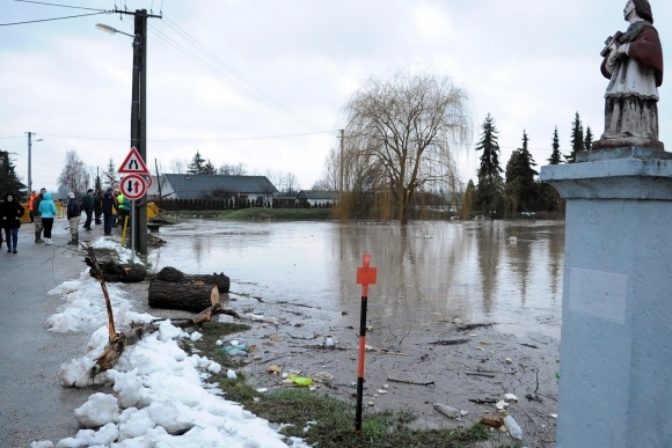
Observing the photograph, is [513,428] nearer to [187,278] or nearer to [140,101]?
[187,278]

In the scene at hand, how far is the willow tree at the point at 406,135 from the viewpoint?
137 ft

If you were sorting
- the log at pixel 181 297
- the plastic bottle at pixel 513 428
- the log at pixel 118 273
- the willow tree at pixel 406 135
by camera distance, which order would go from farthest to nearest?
the willow tree at pixel 406 135 < the log at pixel 118 273 < the log at pixel 181 297 < the plastic bottle at pixel 513 428

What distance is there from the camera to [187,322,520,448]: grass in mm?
4219

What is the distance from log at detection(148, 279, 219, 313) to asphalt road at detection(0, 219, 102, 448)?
4.75 feet

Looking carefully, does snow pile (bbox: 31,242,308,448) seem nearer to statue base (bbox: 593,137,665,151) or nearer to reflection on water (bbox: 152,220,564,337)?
statue base (bbox: 593,137,665,151)

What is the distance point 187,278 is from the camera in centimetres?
1062

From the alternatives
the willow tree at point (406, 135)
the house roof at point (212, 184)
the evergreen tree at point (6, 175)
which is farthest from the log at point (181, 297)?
the house roof at point (212, 184)

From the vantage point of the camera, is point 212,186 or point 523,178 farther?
point 212,186

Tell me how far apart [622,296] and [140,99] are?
16578 mm

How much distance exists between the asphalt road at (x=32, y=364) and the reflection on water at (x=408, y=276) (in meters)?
4.16

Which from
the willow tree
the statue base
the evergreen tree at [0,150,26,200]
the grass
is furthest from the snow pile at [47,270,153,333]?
the evergreen tree at [0,150,26,200]

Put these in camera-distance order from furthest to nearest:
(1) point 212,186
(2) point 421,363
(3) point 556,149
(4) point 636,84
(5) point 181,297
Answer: (1) point 212,186
(3) point 556,149
(5) point 181,297
(2) point 421,363
(4) point 636,84

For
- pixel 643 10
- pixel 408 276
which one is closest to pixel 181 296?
pixel 408 276

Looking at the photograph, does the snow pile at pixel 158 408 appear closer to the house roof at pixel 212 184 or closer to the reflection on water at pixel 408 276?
the reflection on water at pixel 408 276
